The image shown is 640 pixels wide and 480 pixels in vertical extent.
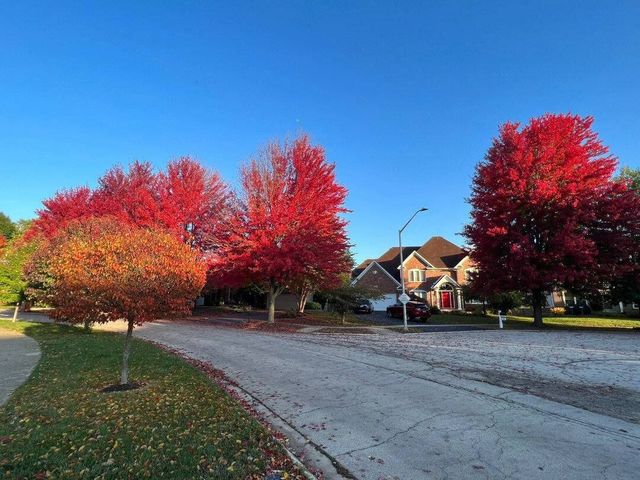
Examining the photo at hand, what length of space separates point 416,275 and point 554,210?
2477 cm

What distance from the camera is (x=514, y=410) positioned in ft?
20.1

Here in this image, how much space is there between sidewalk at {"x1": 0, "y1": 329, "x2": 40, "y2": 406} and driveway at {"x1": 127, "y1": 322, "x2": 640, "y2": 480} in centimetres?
440

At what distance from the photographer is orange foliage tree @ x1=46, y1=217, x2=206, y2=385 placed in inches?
301

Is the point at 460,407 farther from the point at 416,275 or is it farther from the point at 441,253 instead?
the point at 441,253

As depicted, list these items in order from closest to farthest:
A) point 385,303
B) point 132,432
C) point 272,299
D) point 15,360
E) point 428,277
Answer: point 132,432 → point 15,360 → point 272,299 → point 385,303 → point 428,277

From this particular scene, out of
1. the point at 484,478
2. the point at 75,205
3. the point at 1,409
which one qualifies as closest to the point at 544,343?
the point at 484,478

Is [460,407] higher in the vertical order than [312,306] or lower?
lower

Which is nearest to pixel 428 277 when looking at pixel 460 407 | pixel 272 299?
pixel 272 299

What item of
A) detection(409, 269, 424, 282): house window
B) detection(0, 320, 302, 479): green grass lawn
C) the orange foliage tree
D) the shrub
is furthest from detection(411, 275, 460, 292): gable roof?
the orange foliage tree

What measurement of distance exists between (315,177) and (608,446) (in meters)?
19.0

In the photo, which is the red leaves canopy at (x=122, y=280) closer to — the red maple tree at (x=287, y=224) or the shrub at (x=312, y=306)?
the red maple tree at (x=287, y=224)

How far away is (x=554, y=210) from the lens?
70.6 feet

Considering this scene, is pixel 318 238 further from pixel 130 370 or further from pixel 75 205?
pixel 75 205

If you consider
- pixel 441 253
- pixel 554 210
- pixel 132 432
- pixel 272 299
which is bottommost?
pixel 132 432
